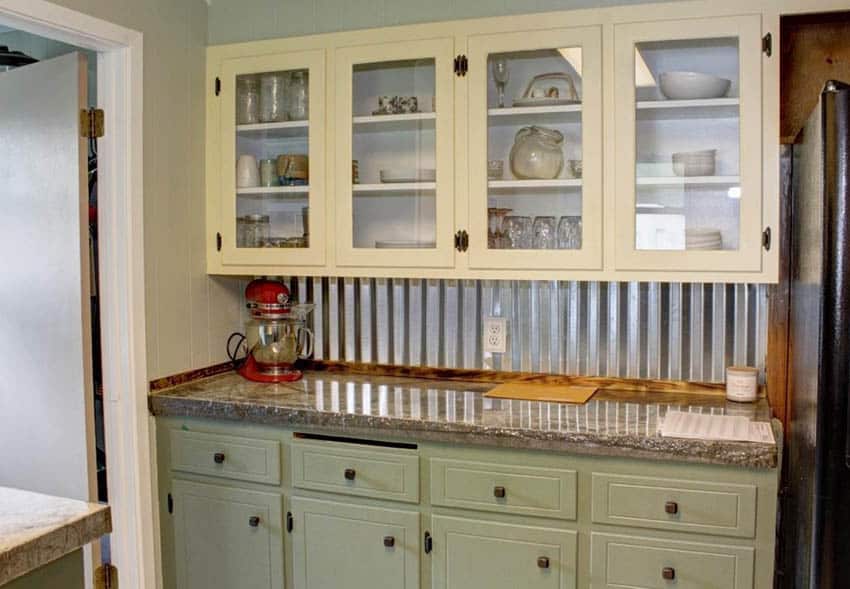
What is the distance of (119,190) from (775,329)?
2011 mm

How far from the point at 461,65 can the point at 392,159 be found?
0.38 metres

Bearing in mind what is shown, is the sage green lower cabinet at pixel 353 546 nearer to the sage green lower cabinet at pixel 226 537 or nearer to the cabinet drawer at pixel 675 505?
the sage green lower cabinet at pixel 226 537

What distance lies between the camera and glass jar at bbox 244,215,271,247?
2594 millimetres

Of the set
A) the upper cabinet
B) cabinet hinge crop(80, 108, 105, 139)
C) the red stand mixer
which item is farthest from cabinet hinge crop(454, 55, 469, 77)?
cabinet hinge crop(80, 108, 105, 139)

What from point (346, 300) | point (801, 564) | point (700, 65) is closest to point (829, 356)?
point (801, 564)

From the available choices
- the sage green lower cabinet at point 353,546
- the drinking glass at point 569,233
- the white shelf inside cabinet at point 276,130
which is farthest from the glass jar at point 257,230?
the drinking glass at point 569,233

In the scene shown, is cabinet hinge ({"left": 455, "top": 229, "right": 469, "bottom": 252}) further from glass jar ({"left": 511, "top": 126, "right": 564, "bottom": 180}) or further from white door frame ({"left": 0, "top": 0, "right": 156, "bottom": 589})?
white door frame ({"left": 0, "top": 0, "right": 156, "bottom": 589})

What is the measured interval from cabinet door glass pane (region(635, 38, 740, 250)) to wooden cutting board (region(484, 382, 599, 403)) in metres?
0.49

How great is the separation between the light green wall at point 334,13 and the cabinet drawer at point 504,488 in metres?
1.35

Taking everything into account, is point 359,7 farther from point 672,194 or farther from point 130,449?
point 130,449

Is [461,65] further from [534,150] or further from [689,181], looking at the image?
[689,181]

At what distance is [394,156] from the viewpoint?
8.11 ft

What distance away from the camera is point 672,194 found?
2176mm

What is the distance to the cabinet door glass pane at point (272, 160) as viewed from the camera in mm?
2537
